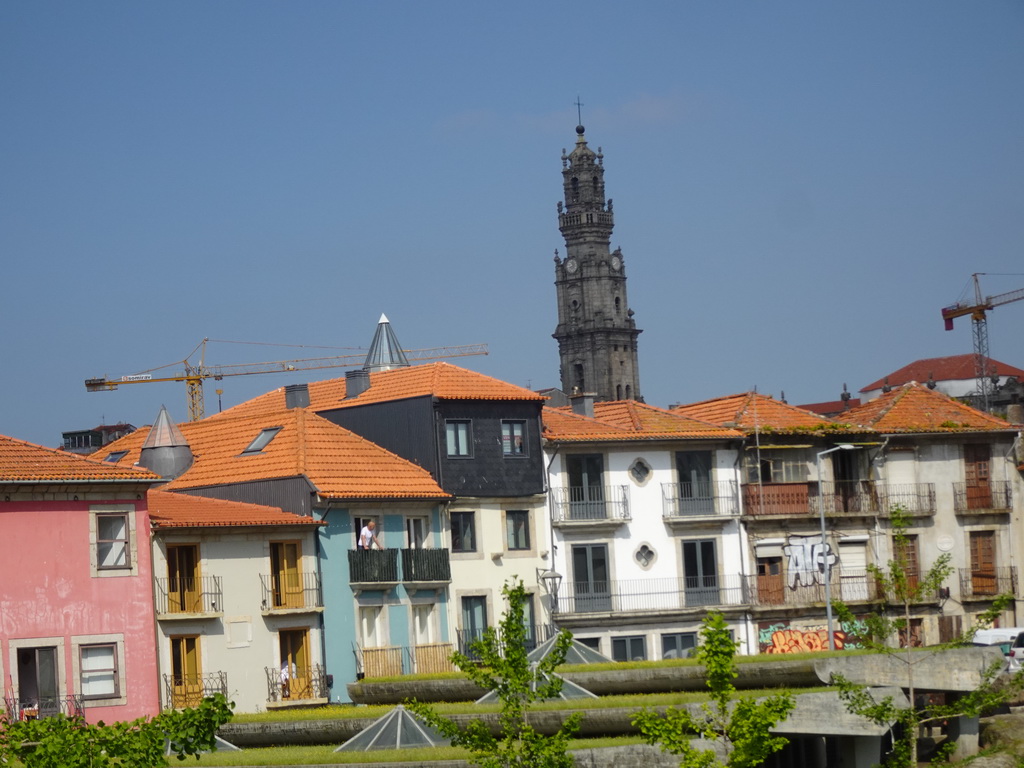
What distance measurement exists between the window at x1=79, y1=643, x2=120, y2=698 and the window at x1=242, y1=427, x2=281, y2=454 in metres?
13.0

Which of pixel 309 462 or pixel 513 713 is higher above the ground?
pixel 309 462

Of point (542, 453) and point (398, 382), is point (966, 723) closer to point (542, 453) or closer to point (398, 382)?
point (542, 453)

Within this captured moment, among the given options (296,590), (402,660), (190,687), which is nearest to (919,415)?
(402,660)

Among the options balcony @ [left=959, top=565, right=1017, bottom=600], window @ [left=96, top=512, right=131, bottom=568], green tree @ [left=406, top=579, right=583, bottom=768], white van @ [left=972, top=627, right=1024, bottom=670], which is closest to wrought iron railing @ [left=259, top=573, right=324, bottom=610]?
window @ [left=96, top=512, right=131, bottom=568]

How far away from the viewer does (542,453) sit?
236 ft

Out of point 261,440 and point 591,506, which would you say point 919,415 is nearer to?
point 591,506

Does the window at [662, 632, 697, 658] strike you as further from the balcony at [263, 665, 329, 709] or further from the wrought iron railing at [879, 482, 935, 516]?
the balcony at [263, 665, 329, 709]

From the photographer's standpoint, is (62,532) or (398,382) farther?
(398,382)

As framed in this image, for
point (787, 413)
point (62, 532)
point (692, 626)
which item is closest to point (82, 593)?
point (62, 532)

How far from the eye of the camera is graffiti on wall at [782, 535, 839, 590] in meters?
76.4

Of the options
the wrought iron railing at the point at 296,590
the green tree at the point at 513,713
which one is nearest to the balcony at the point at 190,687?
the wrought iron railing at the point at 296,590

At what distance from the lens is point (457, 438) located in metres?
70.1

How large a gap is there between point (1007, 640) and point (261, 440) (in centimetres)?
2772

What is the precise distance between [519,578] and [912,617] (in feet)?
53.4
